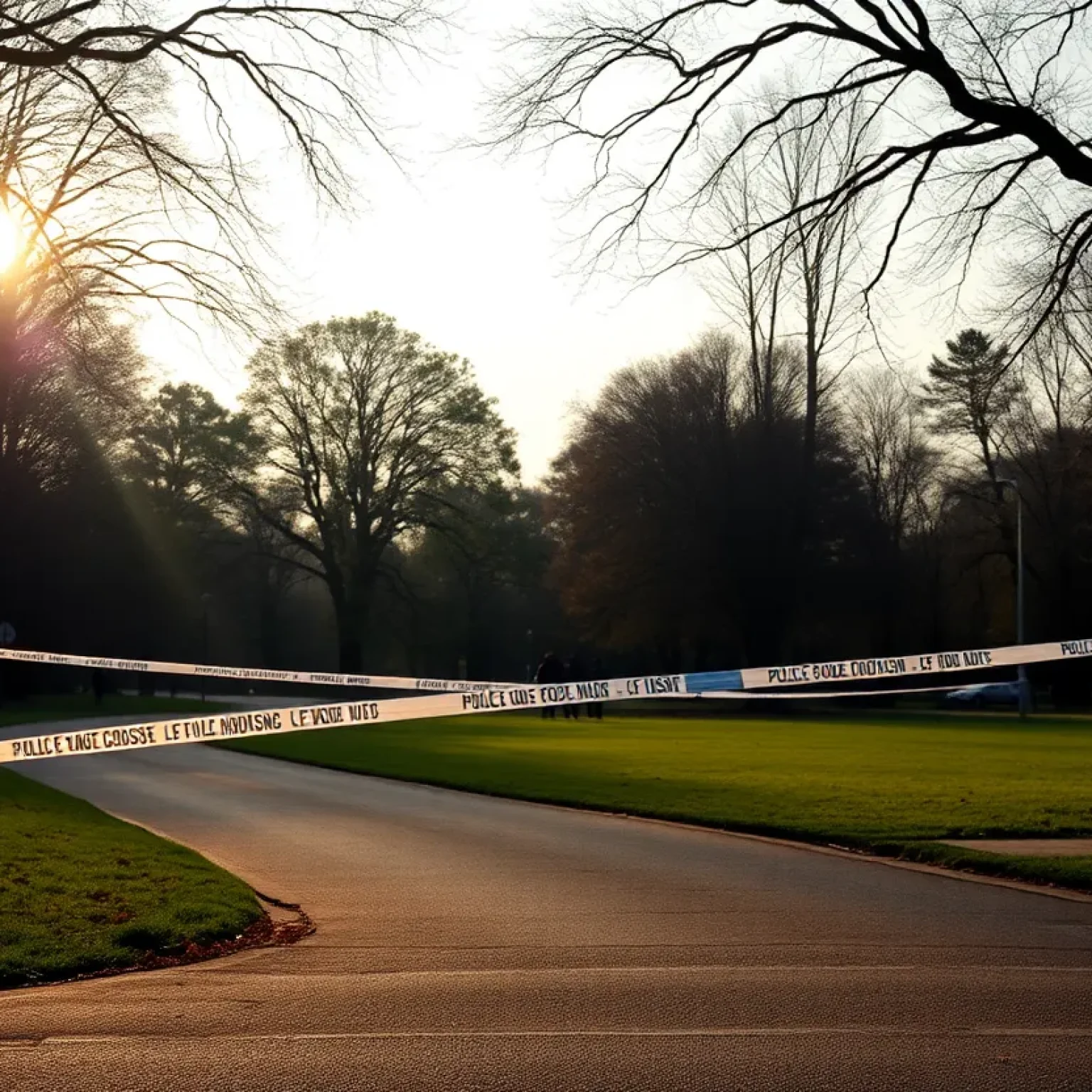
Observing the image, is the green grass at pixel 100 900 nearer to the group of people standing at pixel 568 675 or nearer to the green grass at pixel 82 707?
the group of people standing at pixel 568 675

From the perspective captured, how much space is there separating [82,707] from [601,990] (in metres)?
53.9

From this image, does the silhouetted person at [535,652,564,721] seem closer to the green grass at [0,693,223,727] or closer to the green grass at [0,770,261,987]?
the green grass at [0,693,223,727]

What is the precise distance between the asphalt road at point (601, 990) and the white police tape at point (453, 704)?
4.30 feet

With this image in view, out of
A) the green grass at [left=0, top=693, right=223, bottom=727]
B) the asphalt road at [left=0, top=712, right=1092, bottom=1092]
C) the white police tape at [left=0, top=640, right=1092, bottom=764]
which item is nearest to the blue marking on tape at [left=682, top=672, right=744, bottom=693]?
the white police tape at [left=0, top=640, right=1092, bottom=764]

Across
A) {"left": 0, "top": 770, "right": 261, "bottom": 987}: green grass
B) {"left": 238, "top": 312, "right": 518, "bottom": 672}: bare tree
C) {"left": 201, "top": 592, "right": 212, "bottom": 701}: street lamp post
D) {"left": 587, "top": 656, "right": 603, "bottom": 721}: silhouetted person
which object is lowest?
{"left": 0, "top": 770, "right": 261, "bottom": 987}: green grass

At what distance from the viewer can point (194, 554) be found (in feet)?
235

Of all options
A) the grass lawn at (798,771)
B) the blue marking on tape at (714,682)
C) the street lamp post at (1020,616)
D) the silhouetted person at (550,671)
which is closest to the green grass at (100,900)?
the blue marking on tape at (714,682)

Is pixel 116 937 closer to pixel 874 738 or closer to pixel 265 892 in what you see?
pixel 265 892

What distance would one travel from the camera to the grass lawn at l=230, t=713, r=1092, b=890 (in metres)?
16.4

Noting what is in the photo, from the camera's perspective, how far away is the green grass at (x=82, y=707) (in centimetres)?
4978

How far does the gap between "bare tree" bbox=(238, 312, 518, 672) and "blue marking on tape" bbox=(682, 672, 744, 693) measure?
49.9 metres

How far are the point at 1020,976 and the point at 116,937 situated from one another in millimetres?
5305

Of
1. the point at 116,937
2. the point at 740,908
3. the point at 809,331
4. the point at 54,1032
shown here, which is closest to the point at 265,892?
the point at 116,937

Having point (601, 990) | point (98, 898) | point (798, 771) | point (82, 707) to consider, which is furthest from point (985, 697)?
point (601, 990)
